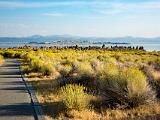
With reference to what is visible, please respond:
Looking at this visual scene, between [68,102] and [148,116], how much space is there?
267 cm

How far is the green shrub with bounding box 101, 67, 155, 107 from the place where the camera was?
1373 centimetres

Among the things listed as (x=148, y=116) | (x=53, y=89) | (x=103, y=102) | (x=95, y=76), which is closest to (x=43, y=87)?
(x=53, y=89)

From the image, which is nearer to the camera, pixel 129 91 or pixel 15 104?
pixel 129 91

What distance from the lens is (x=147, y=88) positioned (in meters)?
14.0

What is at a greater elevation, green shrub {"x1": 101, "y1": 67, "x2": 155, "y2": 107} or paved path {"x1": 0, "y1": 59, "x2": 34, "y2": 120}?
green shrub {"x1": 101, "y1": 67, "x2": 155, "y2": 107}

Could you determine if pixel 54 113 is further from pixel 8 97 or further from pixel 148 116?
pixel 8 97

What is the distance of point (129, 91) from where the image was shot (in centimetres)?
1373

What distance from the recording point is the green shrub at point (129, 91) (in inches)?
540

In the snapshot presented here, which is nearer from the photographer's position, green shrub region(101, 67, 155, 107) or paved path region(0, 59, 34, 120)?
paved path region(0, 59, 34, 120)

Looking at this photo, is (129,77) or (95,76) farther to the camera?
(95,76)

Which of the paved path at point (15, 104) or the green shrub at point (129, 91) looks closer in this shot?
the paved path at point (15, 104)

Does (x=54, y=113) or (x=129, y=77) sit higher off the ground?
(x=129, y=77)

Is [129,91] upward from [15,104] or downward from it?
upward

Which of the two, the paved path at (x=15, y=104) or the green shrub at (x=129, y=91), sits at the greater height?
the green shrub at (x=129, y=91)
